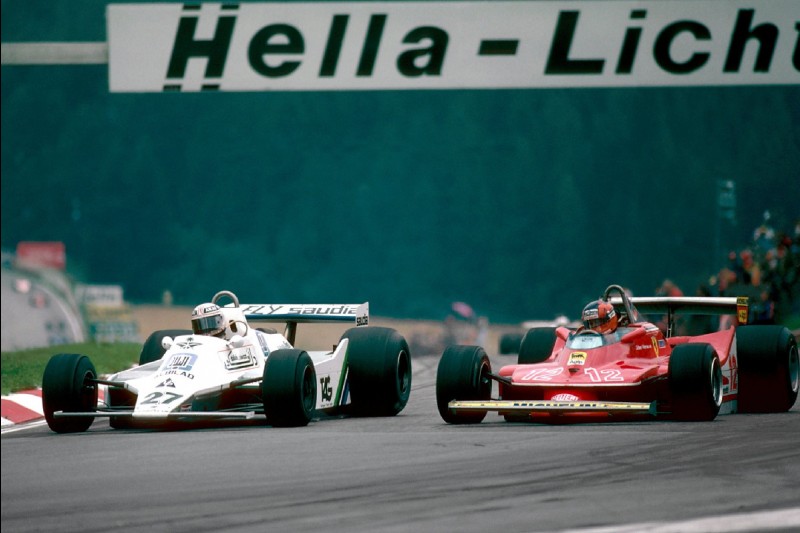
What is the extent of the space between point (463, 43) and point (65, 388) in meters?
17.5

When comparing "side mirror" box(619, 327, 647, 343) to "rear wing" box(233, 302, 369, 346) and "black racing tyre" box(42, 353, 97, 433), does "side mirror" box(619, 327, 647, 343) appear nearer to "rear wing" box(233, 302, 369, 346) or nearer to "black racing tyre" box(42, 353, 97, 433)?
"rear wing" box(233, 302, 369, 346)

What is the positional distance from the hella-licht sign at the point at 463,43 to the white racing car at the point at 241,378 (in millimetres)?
15118

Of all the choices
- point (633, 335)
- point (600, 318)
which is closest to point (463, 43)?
point (600, 318)

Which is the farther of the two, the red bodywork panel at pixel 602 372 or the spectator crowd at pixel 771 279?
the spectator crowd at pixel 771 279

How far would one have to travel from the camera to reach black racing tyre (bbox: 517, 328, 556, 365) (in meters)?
12.9

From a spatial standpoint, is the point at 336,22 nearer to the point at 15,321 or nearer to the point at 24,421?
the point at 15,321

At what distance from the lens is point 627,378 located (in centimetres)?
1101

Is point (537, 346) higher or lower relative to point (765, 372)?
higher

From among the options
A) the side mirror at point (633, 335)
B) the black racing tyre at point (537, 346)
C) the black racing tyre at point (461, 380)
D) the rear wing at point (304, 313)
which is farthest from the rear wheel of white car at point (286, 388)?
the black racing tyre at point (537, 346)

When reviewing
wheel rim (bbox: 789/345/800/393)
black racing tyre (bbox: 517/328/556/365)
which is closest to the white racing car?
black racing tyre (bbox: 517/328/556/365)

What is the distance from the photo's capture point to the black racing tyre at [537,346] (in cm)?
1286

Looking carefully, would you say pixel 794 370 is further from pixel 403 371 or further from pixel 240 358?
pixel 240 358

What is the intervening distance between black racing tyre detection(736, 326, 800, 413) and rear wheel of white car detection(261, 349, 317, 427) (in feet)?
13.5

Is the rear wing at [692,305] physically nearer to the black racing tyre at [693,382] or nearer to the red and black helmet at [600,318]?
the red and black helmet at [600,318]
